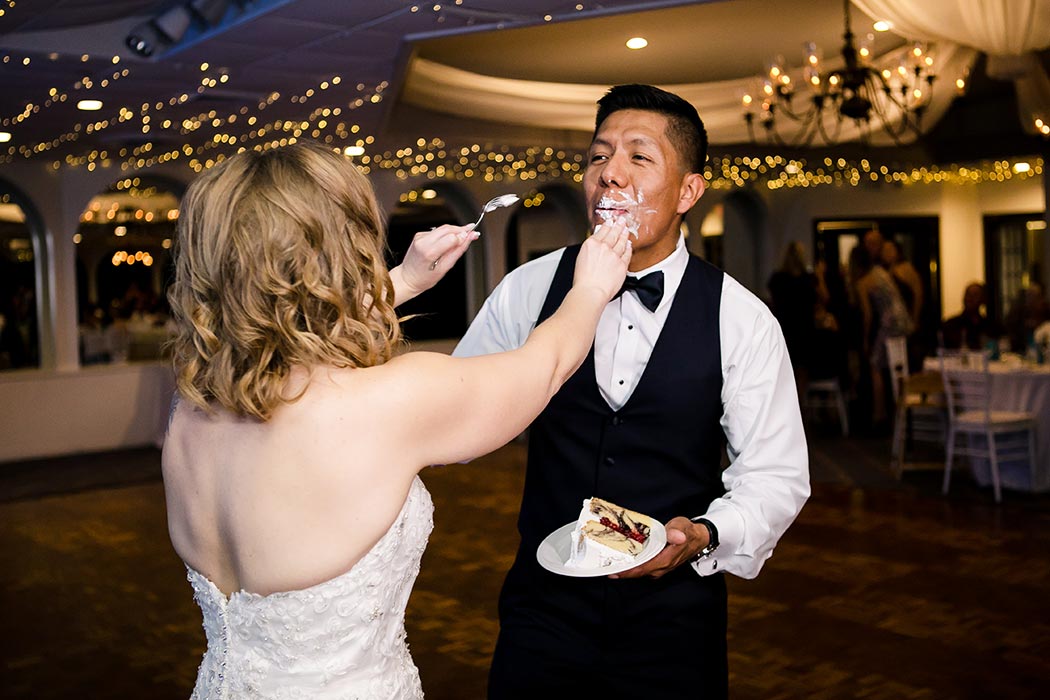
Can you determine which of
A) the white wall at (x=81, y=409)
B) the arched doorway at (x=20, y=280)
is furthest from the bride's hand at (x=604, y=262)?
the arched doorway at (x=20, y=280)

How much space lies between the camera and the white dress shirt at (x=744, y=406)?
1.86 meters

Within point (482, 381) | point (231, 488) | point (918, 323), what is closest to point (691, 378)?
point (482, 381)

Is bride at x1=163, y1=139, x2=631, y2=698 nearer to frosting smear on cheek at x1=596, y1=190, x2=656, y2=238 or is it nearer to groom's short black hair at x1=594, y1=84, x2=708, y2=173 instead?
frosting smear on cheek at x1=596, y1=190, x2=656, y2=238

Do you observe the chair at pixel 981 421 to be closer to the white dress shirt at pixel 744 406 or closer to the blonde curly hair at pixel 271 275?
the white dress shirt at pixel 744 406

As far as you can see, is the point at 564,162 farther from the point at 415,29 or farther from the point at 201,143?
the point at 415,29

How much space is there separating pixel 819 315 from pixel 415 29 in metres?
5.36

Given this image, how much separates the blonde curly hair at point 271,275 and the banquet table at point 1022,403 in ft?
19.5

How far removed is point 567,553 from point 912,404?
5921mm

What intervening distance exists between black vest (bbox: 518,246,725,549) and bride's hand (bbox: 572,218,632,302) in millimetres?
371

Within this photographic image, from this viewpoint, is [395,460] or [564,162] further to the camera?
[564,162]

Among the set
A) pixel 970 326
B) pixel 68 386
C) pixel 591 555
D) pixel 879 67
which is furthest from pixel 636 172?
pixel 68 386

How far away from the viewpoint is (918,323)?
31.8 feet

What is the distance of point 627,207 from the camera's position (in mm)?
1957

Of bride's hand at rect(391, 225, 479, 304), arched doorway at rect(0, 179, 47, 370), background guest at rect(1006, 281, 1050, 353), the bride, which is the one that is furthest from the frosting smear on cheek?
arched doorway at rect(0, 179, 47, 370)
